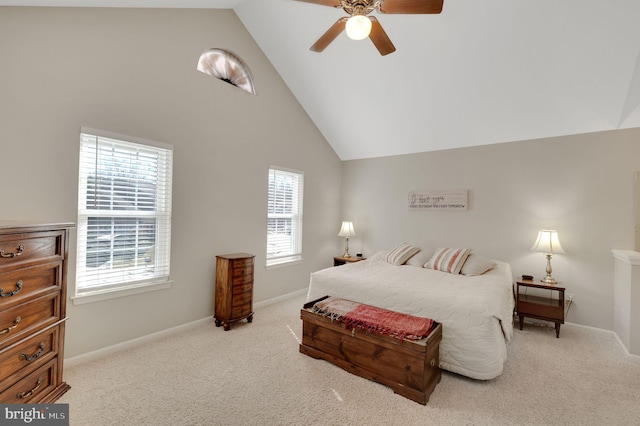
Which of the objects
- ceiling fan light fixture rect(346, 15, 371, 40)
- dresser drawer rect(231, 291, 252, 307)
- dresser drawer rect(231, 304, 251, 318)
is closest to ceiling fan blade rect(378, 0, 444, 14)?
ceiling fan light fixture rect(346, 15, 371, 40)

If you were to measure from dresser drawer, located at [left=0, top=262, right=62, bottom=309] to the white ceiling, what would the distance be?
1.95 m

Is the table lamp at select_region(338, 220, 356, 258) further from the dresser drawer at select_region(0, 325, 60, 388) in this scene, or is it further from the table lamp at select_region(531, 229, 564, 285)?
the dresser drawer at select_region(0, 325, 60, 388)

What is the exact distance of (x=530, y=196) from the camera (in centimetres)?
377

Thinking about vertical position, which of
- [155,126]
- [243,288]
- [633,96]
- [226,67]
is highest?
[226,67]

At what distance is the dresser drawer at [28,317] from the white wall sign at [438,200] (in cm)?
438

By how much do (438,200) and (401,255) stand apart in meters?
1.16

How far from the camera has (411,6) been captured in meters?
2.00

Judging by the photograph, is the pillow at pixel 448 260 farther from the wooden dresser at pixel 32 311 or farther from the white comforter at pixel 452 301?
the wooden dresser at pixel 32 311

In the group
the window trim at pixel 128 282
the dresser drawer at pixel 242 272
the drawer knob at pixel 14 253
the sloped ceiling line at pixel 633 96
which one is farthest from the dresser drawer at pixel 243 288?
the sloped ceiling line at pixel 633 96

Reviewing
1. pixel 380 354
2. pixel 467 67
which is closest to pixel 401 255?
pixel 380 354

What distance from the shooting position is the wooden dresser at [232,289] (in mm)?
3197

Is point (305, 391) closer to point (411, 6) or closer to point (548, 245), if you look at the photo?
point (411, 6)

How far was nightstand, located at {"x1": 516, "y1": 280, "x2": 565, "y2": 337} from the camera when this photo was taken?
3.22 m

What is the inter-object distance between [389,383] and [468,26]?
11.0 ft
